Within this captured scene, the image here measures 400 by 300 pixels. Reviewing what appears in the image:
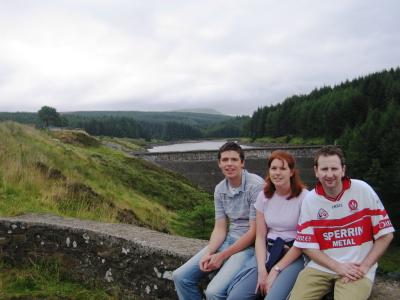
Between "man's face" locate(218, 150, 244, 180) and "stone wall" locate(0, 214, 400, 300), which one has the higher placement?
"man's face" locate(218, 150, 244, 180)

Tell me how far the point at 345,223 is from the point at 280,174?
2.01 feet

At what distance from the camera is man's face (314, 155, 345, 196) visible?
2951mm

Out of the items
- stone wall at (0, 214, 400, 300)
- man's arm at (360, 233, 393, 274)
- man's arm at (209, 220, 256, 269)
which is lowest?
stone wall at (0, 214, 400, 300)

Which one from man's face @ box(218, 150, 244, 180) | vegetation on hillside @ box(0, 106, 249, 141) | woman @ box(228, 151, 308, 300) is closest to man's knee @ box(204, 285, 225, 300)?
woman @ box(228, 151, 308, 300)

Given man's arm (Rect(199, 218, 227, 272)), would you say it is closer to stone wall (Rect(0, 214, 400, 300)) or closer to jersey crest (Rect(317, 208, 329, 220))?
stone wall (Rect(0, 214, 400, 300))

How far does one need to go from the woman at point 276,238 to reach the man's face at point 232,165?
Result: 0.28 metres

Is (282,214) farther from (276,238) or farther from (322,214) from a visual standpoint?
(322,214)

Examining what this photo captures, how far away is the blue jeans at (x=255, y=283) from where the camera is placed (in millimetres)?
2977

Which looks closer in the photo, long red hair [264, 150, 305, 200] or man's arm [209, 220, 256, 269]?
long red hair [264, 150, 305, 200]

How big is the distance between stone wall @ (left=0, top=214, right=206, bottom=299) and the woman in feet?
2.48

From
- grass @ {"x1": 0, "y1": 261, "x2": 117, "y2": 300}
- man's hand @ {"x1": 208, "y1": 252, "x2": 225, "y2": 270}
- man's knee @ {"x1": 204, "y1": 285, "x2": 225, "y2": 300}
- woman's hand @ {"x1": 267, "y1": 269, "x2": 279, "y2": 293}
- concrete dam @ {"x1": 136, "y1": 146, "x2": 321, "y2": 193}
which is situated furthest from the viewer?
concrete dam @ {"x1": 136, "y1": 146, "x2": 321, "y2": 193}

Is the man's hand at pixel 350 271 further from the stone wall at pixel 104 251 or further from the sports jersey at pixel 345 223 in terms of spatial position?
the stone wall at pixel 104 251

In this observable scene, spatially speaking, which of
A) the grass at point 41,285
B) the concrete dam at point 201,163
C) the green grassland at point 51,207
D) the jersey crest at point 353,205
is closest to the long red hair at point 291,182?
the jersey crest at point 353,205

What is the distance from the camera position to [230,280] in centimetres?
322
